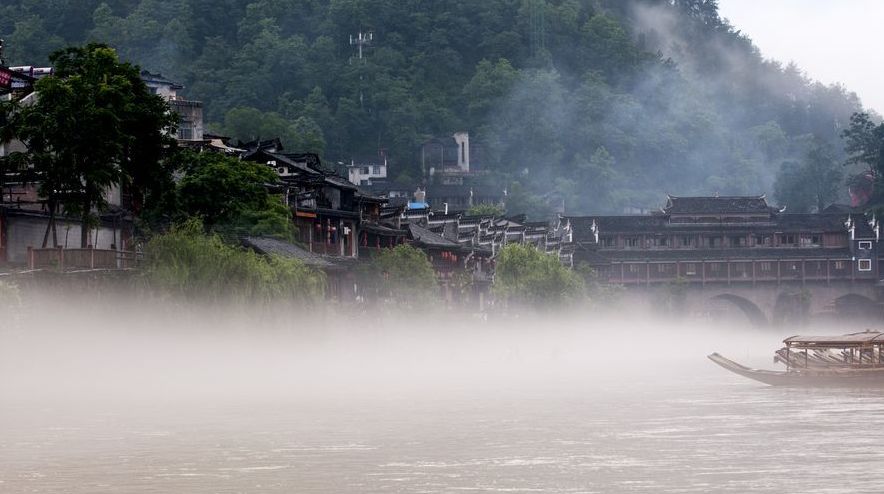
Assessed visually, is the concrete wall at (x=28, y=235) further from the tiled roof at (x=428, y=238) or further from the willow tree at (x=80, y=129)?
the tiled roof at (x=428, y=238)

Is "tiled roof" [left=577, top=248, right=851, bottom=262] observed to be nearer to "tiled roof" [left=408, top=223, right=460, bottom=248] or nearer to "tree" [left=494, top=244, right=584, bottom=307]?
"tiled roof" [left=408, top=223, right=460, bottom=248]

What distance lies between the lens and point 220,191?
232 feet

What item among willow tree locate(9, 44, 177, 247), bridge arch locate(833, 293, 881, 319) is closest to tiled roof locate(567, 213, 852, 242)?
bridge arch locate(833, 293, 881, 319)

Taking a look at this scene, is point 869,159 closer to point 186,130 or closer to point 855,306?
point 855,306

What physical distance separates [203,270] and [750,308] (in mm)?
109446

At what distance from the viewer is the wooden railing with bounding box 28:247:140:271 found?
177 ft

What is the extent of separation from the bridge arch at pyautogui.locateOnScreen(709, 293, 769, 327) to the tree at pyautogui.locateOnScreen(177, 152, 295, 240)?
91.2 m

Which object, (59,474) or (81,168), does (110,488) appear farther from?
(81,168)

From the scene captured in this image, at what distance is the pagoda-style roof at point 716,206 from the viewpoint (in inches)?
6373

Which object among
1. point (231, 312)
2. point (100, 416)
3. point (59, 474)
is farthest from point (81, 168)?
point (59, 474)

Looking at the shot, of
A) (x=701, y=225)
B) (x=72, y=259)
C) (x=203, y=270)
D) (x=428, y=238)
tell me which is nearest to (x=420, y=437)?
(x=72, y=259)

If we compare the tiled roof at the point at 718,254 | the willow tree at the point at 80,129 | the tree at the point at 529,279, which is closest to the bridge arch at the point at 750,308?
the tiled roof at the point at 718,254

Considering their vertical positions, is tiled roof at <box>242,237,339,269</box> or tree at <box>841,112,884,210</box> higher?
tree at <box>841,112,884,210</box>

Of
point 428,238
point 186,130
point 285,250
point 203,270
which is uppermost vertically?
point 186,130
